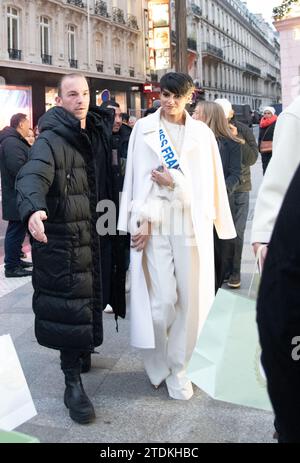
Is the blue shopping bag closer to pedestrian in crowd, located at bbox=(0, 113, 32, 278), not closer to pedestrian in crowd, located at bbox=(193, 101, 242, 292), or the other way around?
pedestrian in crowd, located at bbox=(193, 101, 242, 292)

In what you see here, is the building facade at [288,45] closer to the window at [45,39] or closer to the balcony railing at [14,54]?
the balcony railing at [14,54]

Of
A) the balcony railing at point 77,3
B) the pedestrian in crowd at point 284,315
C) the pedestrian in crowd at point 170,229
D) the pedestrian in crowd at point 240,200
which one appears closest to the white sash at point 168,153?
the pedestrian in crowd at point 170,229

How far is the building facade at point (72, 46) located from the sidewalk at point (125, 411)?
12865 mm

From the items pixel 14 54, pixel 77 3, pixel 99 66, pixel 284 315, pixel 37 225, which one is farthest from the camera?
pixel 99 66

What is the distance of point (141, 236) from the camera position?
3.17 m

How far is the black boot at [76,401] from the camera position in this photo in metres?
2.87

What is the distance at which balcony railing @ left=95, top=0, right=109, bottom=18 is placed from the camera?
3031 centimetres

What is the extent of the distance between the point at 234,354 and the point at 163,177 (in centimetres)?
133

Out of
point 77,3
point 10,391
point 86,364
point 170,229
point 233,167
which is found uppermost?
point 77,3

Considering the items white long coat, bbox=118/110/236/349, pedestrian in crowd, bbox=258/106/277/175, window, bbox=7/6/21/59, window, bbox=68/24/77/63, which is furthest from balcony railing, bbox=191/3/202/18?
white long coat, bbox=118/110/236/349

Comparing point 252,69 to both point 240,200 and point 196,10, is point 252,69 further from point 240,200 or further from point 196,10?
point 240,200

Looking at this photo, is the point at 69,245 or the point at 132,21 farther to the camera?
the point at 132,21

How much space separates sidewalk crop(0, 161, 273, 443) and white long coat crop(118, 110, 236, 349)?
352mm

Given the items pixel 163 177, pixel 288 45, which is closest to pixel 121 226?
pixel 163 177
